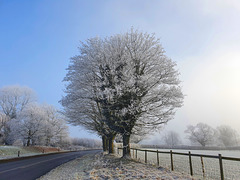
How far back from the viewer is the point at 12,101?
3775 cm

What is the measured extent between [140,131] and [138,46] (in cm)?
666

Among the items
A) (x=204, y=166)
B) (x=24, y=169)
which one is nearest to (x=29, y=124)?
(x=24, y=169)

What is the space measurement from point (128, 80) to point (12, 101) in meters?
39.2

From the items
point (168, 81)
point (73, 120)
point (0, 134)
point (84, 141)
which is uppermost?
point (168, 81)

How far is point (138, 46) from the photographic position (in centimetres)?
1125

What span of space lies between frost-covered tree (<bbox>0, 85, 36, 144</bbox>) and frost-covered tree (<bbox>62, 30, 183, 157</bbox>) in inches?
1268

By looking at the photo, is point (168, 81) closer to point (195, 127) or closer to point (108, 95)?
point (108, 95)

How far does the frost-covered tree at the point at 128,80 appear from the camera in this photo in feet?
34.0

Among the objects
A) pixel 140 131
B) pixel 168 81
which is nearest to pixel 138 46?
pixel 168 81

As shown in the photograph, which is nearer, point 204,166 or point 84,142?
point 204,166

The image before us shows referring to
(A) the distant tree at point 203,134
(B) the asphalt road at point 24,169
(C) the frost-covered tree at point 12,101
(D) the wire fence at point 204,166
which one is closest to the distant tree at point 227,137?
(A) the distant tree at point 203,134

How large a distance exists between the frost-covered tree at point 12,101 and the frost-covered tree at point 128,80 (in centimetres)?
3221

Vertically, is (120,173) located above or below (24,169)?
above

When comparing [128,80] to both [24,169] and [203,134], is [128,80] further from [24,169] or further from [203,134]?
[203,134]
